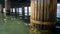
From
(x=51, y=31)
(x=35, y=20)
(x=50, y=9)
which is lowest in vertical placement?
(x=51, y=31)

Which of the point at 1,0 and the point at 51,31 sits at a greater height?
the point at 1,0

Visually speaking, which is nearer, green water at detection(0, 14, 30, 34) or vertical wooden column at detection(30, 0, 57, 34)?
vertical wooden column at detection(30, 0, 57, 34)

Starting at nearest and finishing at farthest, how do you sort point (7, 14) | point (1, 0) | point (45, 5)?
point (45, 5) → point (7, 14) → point (1, 0)

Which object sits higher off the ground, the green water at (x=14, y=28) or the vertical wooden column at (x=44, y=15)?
the vertical wooden column at (x=44, y=15)

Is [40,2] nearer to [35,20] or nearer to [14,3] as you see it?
[35,20]

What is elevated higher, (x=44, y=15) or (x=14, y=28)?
(x=44, y=15)

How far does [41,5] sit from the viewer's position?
22.8ft

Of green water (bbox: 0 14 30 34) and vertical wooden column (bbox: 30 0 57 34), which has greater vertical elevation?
vertical wooden column (bbox: 30 0 57 34)

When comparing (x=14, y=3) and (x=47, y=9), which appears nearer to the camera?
(x=47, y=9)

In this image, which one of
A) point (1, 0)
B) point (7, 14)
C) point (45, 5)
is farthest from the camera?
point (1, 0)

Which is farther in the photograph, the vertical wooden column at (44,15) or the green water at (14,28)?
the green water at (14,28)

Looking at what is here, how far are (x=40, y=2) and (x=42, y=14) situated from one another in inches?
18.9

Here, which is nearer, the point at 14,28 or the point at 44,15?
the point at 44,15

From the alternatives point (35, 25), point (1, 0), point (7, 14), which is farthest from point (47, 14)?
point (1, 0)
